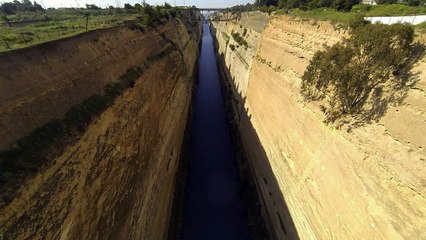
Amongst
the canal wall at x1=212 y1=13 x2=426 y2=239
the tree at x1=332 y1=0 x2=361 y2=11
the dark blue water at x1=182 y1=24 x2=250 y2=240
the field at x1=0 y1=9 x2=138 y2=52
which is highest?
the field at x1=0 y1=9 x2=138 y2=52

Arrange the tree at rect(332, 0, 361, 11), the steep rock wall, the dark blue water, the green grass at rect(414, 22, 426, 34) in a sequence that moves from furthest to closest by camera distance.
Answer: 1. the tree at rect(332, 0, 361, 11)
2. the dark blue water
3. the green grass at rect(414, 22, 426, 34)
4. the steep rock wall

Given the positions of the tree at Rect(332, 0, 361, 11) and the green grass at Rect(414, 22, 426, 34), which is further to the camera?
the tree at Rect(332, 0, 361, 11)

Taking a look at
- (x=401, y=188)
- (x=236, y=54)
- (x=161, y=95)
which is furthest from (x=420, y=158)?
(x=236, y=54)

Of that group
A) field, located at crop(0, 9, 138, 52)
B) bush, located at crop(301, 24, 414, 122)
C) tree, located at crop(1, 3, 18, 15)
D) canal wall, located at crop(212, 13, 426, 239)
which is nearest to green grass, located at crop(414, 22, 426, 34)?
bush, located at crop(301, 24, 414, 122)

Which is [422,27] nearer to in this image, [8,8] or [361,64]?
[361,64]

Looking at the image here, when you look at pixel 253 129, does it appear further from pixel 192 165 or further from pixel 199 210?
pixel 199 210

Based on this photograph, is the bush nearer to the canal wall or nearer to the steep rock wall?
the canal wall

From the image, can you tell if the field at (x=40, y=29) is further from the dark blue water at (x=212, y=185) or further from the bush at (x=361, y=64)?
the bush at (x=361, y=64)
